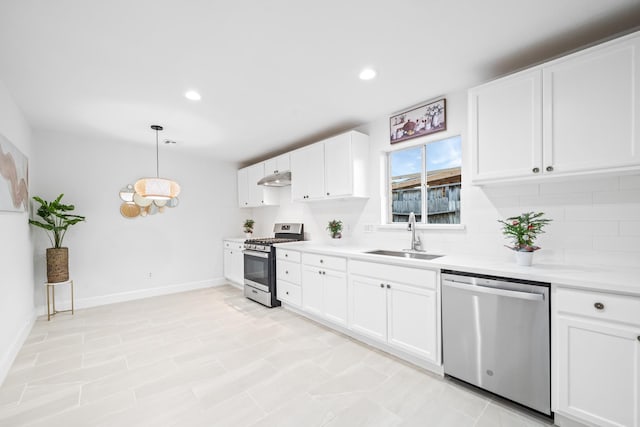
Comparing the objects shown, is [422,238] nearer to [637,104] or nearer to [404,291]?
[404,291]

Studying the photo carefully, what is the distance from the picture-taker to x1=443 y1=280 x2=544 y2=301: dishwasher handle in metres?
1.76

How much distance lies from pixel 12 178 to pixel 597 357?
4.59 m

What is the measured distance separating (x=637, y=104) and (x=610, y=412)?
1.75 metres

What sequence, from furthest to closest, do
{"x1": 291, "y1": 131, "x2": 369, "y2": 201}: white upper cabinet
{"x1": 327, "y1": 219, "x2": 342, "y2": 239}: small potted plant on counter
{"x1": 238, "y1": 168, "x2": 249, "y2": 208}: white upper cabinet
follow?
{"x1": 238, "y1": 168, "x2": 249, "y2": 208}: white upper cabinet
{"x1": 327, "y1": 219, "x2": 342, "y2": 239}: small potted plant on counter
{"x1": 291, "y1": 131, "x2": 369, "y2": 201}: white upper cabinet

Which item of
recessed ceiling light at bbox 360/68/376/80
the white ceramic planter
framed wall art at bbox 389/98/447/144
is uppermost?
recessed ceiling light at bbox 360/68/376/80

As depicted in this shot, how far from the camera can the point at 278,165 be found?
178 inches

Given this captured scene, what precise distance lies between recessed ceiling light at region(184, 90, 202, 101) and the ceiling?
0.06 metres

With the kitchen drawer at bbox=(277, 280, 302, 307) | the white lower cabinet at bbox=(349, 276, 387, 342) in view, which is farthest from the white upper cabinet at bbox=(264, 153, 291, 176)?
the white lower cabinet at bbox=(349, 276, 387, 342)

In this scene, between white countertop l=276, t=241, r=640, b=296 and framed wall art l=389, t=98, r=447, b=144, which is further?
framed wall art l=389, t=98, r=447, b=144

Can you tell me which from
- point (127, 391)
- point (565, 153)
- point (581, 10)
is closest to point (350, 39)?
point (581, 10)

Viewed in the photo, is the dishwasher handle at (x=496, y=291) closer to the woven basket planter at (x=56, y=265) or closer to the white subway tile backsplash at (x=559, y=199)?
the white subway tile backsplash at (x=559, y=199)

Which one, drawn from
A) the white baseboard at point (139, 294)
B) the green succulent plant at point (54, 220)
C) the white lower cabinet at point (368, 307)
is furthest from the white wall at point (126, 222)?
the white lower cabinet at point (368, 307)

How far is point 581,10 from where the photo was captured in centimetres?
166

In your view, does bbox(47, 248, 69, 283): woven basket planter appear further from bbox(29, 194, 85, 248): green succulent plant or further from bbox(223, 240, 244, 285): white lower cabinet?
bbox(223, 240, 244, 285): white lower cabinet
